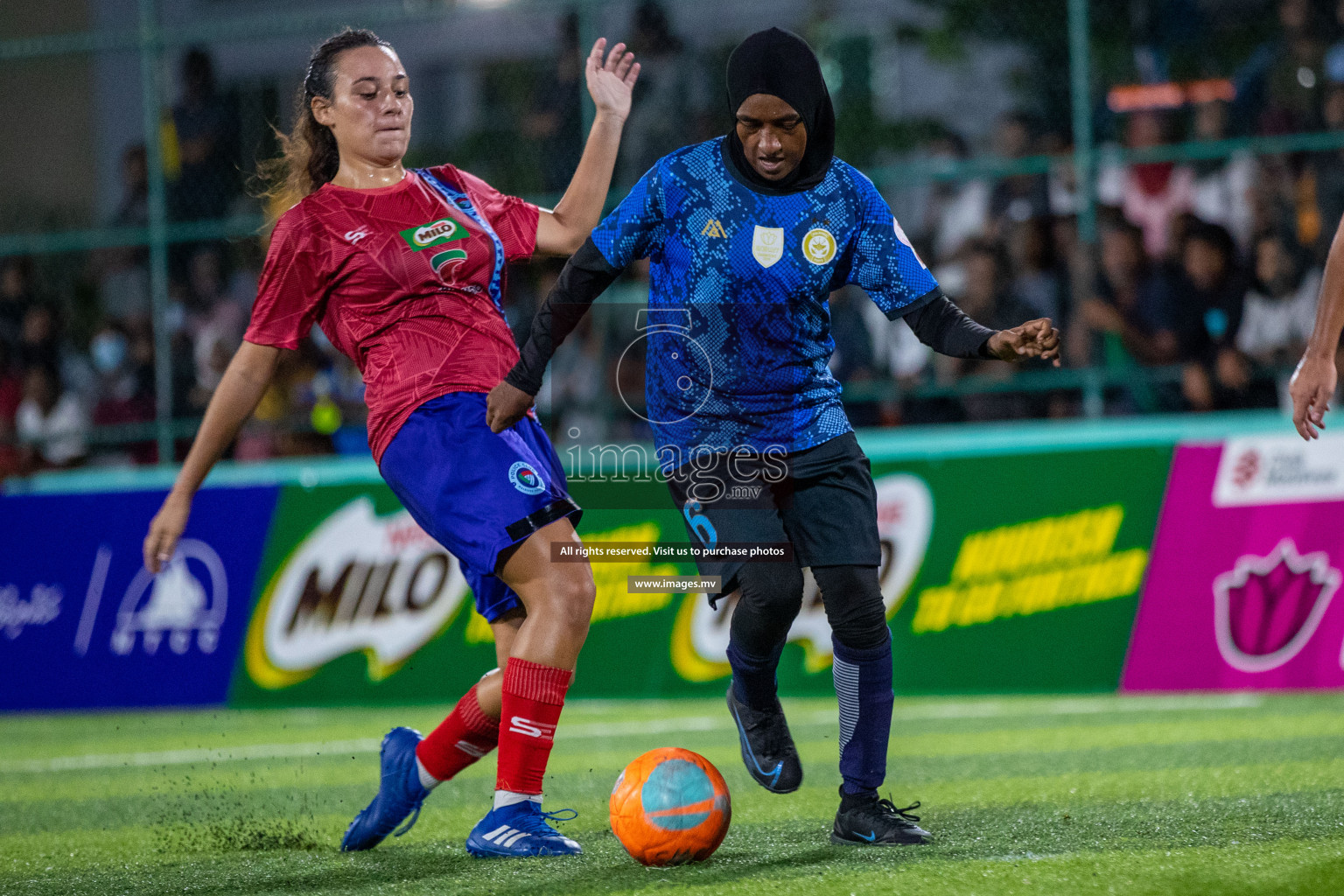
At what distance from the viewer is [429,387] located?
4531mm

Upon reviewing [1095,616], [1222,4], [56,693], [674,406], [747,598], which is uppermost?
[1222,4]

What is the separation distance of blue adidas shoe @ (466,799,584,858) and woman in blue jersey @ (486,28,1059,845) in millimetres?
678

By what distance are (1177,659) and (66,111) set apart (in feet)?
42.6

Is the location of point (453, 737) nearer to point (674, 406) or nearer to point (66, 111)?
point (674, 406)

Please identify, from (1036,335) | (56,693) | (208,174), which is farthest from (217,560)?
(1036,335)

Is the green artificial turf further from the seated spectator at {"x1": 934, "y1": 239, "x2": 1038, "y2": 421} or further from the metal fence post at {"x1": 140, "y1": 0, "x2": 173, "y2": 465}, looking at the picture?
the metal fence post at {"x1": 140, "y1": 0, "x2": 173, "y2": 465}

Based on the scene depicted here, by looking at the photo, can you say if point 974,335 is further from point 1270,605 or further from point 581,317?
point 1270,605

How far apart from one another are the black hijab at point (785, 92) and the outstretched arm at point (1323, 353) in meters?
1.34

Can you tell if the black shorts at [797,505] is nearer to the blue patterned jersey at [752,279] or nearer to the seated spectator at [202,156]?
the blue patterned jersey at [752,279]

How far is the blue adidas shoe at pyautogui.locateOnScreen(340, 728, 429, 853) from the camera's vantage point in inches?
188

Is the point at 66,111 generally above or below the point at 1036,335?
above

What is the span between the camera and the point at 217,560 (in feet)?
33.1

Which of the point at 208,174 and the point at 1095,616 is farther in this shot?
the point at 208,174

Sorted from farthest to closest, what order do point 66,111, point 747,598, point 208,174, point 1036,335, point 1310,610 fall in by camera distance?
point 66,111 < point 208,174 < point 1310,610 < point 747,598 < point 1036,335
